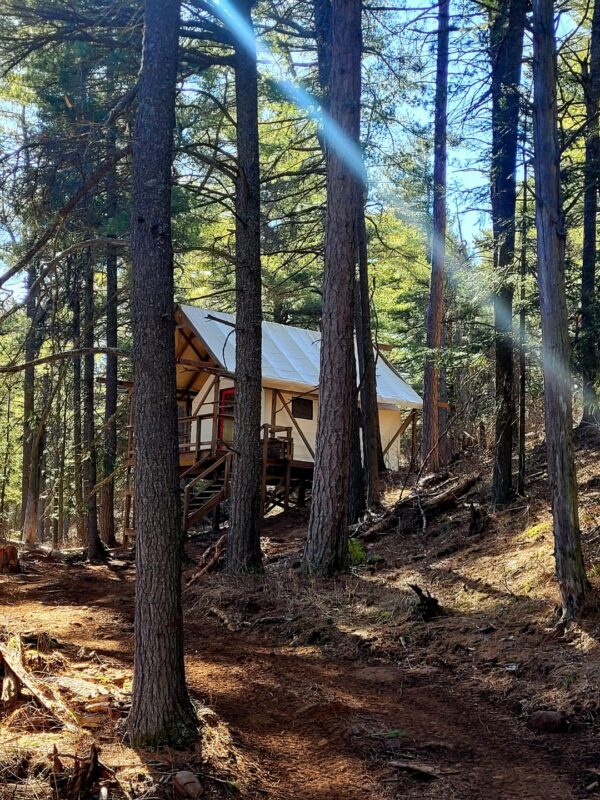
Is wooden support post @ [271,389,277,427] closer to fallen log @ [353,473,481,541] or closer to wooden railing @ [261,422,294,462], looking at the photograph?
wooden railing @ [261,422,294,462]

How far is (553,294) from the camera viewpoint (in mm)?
6625

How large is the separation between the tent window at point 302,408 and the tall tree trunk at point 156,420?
623 inches

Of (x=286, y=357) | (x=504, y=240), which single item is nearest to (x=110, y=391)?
(x=286, y=357)

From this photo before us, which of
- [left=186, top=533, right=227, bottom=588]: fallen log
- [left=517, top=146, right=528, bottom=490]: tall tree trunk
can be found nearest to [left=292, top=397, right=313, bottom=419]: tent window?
[left=186, top=533, right=227, bottom=588]: fallen log

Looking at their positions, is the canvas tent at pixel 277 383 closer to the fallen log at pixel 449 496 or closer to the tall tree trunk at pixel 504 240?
the fallen log at pixel 449 496

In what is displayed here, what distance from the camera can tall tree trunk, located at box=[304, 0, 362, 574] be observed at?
9289 millimetres

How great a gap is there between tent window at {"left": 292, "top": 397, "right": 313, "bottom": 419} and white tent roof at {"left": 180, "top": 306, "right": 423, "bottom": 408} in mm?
782

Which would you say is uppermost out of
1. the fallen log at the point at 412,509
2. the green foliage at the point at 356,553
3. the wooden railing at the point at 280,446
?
the wooden railing at the point at 280,446

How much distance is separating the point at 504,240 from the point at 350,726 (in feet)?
23.1

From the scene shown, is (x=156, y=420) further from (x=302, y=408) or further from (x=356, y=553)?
(x=302, y=408)

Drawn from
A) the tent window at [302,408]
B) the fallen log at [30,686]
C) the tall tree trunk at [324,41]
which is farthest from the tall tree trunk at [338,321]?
the tent window at [302,408]

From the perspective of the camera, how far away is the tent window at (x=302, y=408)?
66.9ft

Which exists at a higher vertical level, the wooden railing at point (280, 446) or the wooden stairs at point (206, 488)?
the wooden railing at point (280, 446)

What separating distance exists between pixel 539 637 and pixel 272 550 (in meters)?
7.79
